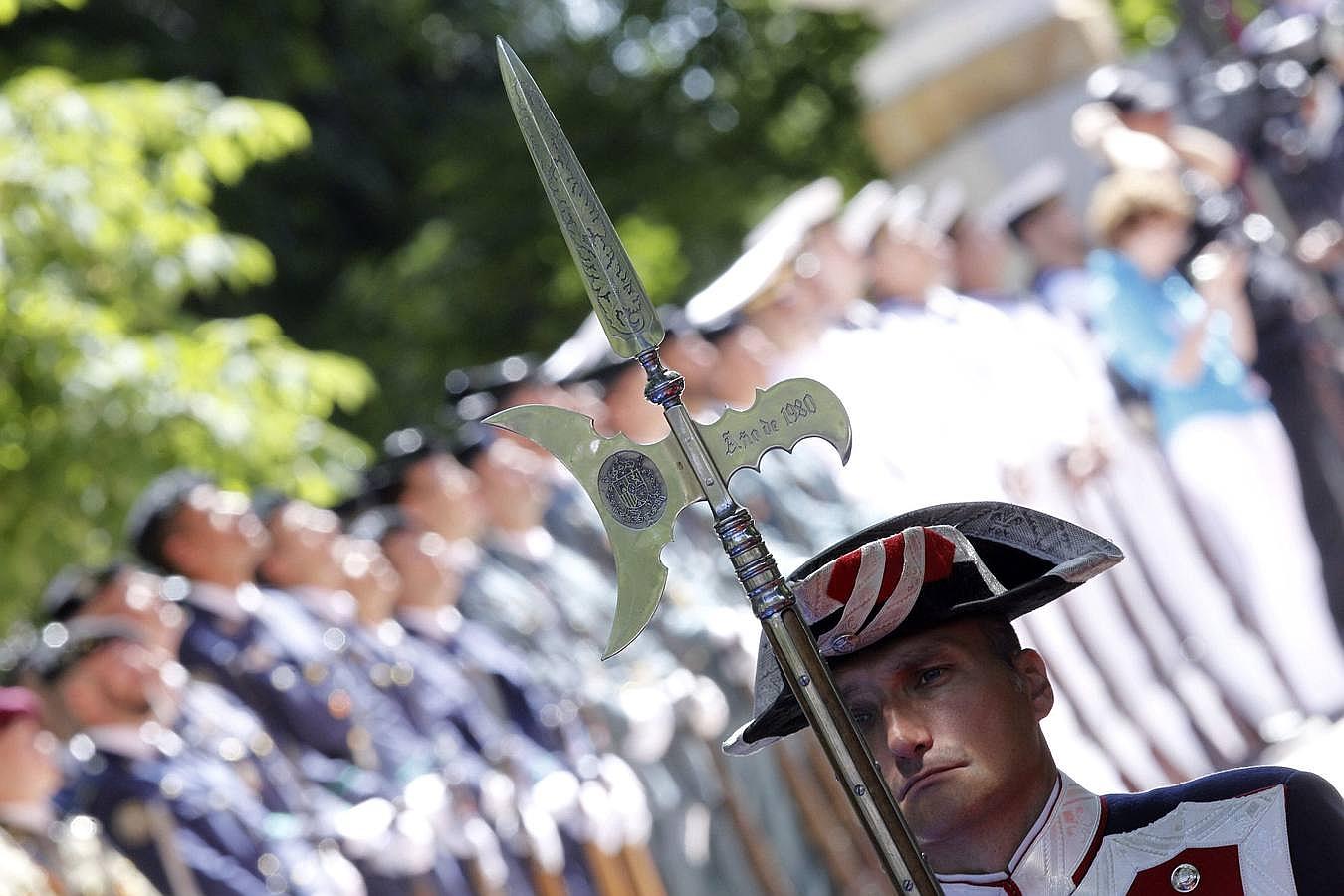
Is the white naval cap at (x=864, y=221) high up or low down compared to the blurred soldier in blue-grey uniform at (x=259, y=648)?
up

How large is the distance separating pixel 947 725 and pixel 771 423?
1.33 ft

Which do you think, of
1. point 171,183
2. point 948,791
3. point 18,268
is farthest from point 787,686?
point 171,183

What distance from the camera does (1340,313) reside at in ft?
26.9

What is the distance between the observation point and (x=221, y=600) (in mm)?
6691

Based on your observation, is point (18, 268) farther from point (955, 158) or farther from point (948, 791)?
point (948, 791)

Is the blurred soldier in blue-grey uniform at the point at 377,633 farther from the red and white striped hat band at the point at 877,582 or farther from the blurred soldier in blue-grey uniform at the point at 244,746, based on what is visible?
the red and white striped hat band at the point at 877,582

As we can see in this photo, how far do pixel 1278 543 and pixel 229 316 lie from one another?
348 inches

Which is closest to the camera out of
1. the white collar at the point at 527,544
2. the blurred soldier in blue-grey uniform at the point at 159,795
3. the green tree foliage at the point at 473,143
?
the blurred soldier in blue-grey uniform at the point at 159,795

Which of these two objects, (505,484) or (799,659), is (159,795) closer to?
(505,484)

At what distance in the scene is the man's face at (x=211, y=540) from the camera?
6.71 metres

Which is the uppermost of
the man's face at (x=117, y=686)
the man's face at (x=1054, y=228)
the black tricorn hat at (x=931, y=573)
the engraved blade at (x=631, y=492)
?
the man's face at (x=1054, y=228)

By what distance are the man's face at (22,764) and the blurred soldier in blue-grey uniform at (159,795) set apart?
0.35 metres

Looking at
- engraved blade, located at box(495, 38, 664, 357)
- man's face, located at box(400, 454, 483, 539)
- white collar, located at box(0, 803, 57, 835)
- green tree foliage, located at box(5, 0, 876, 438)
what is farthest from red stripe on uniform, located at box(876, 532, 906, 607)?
green tree foliage, located at box(5, 0, 876, 438)

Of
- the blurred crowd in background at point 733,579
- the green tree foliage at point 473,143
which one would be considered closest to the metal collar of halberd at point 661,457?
the blurred crowd in background at point 733,579
